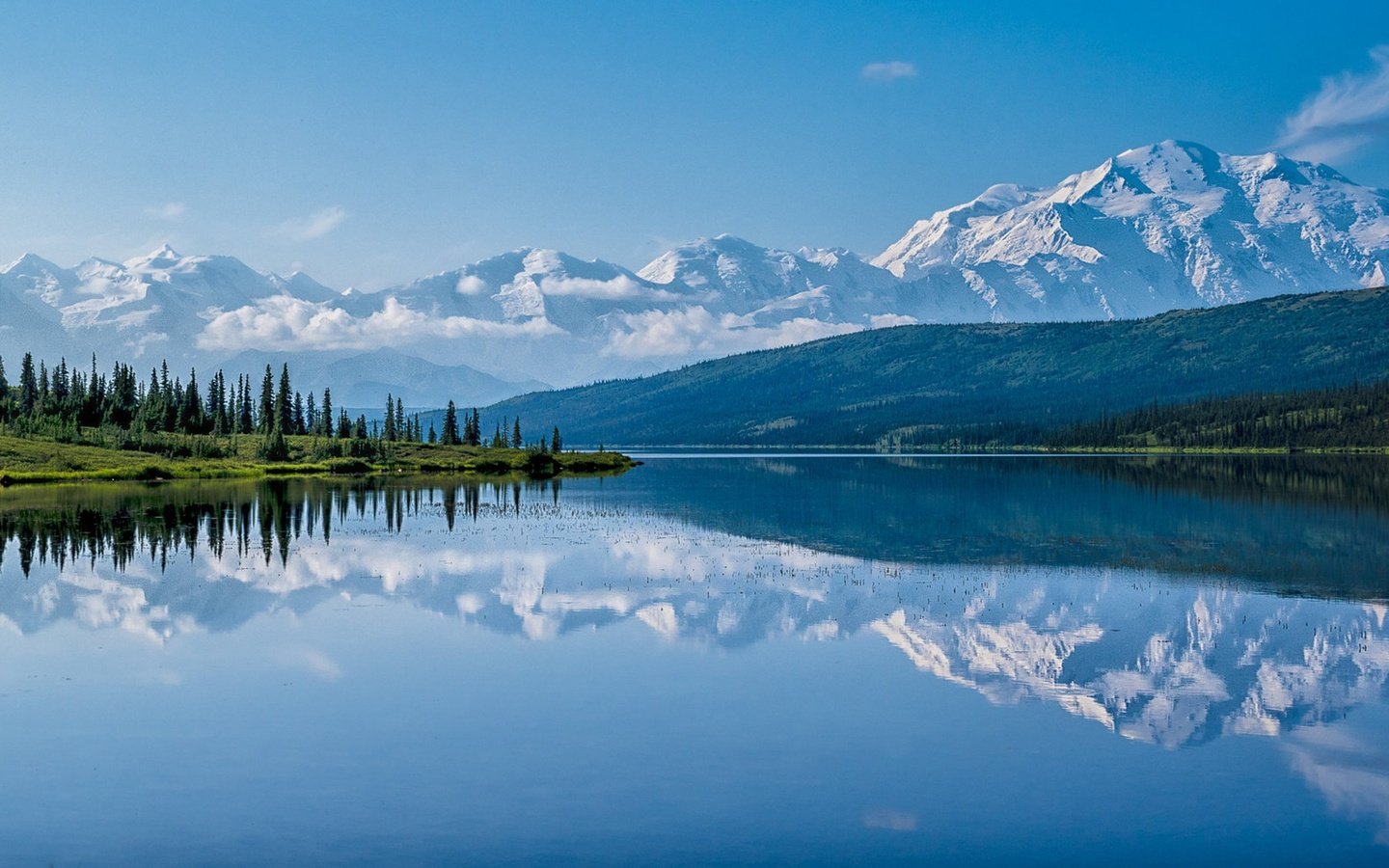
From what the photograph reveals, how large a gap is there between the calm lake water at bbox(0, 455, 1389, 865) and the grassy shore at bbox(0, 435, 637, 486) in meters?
79.4

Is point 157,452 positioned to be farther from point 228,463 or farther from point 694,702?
point 694,702

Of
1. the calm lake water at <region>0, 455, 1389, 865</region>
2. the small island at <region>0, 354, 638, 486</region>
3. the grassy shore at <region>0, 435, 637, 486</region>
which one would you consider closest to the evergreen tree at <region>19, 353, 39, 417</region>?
the small island at <region>0, 354, 638, 486</region>

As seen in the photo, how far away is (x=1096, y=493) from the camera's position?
362 feet

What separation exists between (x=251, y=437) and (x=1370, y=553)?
580 ft

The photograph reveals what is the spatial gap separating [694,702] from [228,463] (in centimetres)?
15061

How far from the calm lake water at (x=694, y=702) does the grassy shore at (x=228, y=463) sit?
260 ft

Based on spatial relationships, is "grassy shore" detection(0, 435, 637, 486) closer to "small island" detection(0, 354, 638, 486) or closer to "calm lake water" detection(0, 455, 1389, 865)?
"small island" detection(0, 354, 638, 486)

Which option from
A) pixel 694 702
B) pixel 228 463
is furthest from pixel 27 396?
pixel 694 702

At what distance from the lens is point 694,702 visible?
2897cm

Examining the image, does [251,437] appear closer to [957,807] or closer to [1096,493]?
[1096,493]

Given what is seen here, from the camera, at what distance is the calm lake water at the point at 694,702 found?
19.5 meters

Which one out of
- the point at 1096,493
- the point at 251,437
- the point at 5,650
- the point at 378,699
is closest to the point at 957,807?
the point at 378,699

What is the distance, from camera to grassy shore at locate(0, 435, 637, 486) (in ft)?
452

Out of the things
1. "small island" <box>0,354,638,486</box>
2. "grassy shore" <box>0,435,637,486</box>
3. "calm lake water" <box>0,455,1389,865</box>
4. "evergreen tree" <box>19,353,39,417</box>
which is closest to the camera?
"calm lake water" <box>0,455,1389,865</box>
